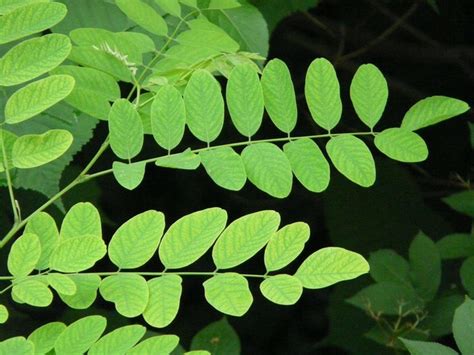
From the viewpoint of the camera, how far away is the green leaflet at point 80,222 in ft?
2.91

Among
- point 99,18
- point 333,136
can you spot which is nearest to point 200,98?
point 333,136

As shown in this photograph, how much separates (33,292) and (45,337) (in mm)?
55

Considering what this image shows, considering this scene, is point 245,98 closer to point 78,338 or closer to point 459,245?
point 78,338

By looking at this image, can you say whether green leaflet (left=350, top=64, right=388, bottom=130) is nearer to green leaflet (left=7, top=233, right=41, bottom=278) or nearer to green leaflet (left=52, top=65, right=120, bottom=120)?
green leaflet (left=52, top=65, right=120, bottom=120)

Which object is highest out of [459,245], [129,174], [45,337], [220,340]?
[129,174]

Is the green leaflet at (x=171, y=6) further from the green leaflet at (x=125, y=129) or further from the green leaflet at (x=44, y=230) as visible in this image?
the green leaflet at (x=44, y=230)

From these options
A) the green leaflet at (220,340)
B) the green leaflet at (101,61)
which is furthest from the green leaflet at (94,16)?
the green leaflet at (220,340)

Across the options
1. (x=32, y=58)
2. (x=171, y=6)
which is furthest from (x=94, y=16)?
(x=32, y=58)

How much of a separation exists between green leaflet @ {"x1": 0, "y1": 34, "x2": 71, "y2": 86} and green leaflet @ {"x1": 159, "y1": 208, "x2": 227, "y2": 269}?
209 mm

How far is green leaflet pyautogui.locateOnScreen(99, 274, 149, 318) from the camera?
85 centimetres

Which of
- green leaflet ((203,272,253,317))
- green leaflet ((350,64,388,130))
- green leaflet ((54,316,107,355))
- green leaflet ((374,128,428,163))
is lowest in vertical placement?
green leaflet ((54,316,107,355))

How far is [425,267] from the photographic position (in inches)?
62.8

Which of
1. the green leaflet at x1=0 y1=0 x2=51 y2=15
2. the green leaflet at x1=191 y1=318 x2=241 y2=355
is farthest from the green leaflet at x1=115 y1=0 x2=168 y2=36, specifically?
the green leaflet at x1=191 y1=318 x2=241 y2=355

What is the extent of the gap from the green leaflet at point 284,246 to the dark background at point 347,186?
3.86 feet
